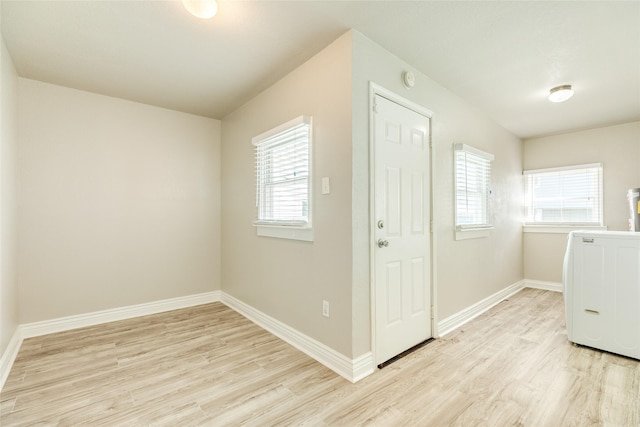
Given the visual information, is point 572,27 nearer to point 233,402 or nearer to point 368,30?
point 368,30

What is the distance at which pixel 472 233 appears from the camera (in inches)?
131

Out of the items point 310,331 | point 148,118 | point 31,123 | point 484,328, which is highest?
point 148,118

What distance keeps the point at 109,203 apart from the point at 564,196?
6.29 meters

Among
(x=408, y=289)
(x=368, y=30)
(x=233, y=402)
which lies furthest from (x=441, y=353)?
(x=368, y=30)

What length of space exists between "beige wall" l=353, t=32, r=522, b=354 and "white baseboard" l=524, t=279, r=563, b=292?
11.2 inches

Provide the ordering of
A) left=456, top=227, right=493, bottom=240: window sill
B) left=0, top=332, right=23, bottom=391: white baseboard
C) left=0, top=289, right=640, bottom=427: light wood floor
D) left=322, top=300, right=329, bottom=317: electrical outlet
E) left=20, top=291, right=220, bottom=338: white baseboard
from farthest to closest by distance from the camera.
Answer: left=456, top=227, right=493, bottom=240: window sill, left=20, top=291, right=220, bottom=338: white baseboard, left=322, top=300, right=329, bottom=317: electrical outlet, left=0, top=332, right=23, bottom=391: white baseboard, left=0, top=289, right=640, bottom=427: light wood floor

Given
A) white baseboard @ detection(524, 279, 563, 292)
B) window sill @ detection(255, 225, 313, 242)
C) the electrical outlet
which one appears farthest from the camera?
white baseboard @ detection(524, 279, 563, 292)

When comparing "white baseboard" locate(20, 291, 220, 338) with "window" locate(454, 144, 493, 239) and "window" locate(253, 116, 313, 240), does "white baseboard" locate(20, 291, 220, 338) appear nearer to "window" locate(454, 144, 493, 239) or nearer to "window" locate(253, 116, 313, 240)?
"window" locate(253, 116, 313, 240)

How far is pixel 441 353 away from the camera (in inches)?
97.6

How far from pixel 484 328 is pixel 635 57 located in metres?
2.71

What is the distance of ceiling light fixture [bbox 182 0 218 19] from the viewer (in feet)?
5.69

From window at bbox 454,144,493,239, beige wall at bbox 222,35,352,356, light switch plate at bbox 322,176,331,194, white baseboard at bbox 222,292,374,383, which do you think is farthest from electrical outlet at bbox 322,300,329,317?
window at bbox 454,144,493,239

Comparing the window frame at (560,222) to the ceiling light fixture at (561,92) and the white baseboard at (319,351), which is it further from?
the white baseboard at (319,351)

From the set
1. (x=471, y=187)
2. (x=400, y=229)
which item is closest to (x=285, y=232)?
(x=400, y=229)
